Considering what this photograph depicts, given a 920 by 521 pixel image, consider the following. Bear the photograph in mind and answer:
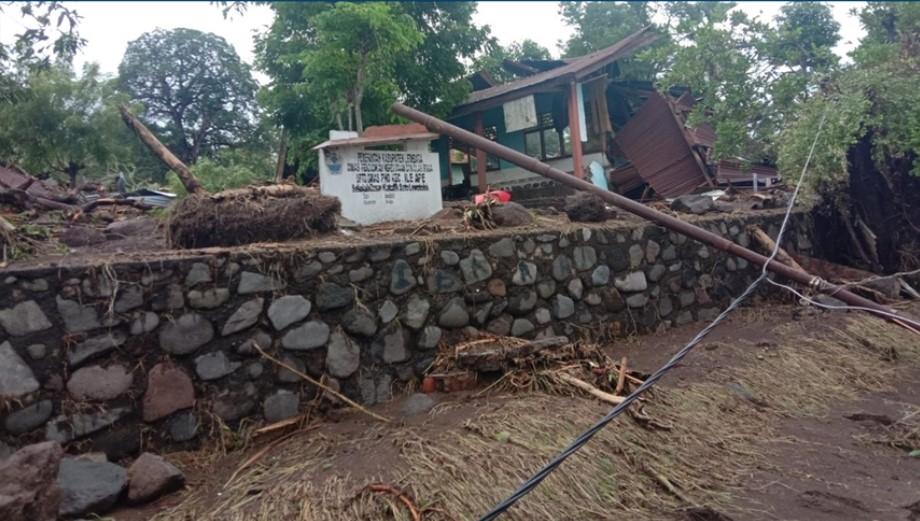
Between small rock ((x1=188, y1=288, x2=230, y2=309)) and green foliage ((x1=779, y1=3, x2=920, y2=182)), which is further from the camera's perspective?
green foliage ((x1=779, y1=3, x2=920, y2=182))

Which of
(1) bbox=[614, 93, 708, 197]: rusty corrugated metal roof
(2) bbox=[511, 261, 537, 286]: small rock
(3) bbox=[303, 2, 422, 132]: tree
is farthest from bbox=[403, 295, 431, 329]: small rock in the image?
(1) bbox=[614, 93, 708, 197]: rusty corrugated metal roof

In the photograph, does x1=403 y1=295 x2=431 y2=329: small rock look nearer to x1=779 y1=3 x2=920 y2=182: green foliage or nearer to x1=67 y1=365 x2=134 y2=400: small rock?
x1=67 y1=365 x2=134 y2=400: small rock

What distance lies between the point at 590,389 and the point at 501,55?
13110 millimetres

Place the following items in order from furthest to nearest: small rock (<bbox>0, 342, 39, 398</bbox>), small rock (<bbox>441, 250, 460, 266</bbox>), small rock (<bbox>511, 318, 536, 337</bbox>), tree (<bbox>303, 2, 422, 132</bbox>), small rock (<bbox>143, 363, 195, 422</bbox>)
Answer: tree (<bbox>303, 2, 422, 132</bbox>) < small rock (<bbox>511, 318, 536, 337</bbox>) < small rock (<bbox>441, 250, 460, 266</bbox>) < small rock (<bbox>143, 363, 195, 422</bbox>) < small rock (<bbox>0, 342, 39, 398</bbox>)

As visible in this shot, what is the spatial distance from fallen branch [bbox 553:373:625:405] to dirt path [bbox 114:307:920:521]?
98 mm

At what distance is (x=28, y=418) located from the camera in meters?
3.65

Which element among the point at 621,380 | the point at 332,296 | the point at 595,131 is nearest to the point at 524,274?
the point at 621,380

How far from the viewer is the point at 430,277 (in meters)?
5.21

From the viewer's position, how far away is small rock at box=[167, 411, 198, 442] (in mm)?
4012

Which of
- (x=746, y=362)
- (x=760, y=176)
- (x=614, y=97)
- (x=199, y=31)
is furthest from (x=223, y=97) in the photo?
(x=746, y=362)

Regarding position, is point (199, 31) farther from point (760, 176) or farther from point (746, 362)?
point (746, 362)

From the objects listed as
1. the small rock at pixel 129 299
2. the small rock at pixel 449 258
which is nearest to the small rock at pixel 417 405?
the small rock at pixel 449 258

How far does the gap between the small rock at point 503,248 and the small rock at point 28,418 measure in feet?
11.0

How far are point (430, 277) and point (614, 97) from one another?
41.4ft
